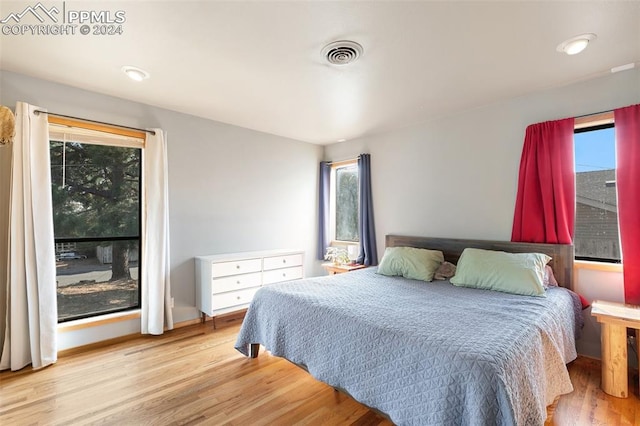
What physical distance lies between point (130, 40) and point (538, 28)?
2.57m

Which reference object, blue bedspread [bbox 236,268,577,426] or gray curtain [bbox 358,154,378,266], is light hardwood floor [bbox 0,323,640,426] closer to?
blue bedspread [bbox 236,268,577,426]

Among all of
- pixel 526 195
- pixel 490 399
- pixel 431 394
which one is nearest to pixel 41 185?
pixel 431 394

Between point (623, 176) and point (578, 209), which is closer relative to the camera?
point (623, 176)

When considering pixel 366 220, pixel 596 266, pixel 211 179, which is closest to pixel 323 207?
pixel 366 220

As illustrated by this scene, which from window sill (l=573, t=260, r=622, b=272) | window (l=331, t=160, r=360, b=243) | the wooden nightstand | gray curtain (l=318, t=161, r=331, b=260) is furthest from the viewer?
gray curtain (l=318, t=161, r=331, b=260)

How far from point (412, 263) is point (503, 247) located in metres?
0.88

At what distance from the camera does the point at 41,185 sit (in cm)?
244

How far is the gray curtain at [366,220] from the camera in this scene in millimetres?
4051

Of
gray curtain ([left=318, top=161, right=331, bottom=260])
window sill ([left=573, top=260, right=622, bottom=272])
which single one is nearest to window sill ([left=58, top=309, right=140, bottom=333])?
gray curtain ([left=318, top=161, right=331, bottom=260])

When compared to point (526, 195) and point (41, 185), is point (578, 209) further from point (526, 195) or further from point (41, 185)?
point (41, 185)

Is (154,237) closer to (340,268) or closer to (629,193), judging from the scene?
(340,268)

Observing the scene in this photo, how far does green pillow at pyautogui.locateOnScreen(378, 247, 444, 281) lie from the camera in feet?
9.50

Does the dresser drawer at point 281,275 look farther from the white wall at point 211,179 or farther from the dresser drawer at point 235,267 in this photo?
the white wall at point 211,179

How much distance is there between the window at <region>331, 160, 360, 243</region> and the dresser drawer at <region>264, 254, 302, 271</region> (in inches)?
38.3
